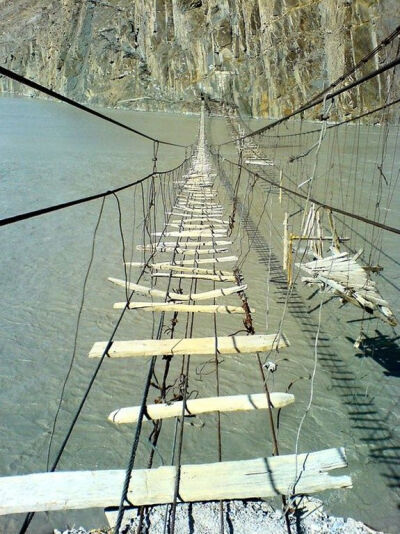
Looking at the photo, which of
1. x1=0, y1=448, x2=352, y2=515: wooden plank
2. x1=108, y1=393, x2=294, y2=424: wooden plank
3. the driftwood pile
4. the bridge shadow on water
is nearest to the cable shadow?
the bridge shadow on water

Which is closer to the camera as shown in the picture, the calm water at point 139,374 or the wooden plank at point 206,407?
the wooden plank at point 206,407

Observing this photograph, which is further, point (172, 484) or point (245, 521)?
point (245, 521)

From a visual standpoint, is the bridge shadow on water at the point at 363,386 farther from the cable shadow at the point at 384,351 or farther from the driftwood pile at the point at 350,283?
the driftwood pile at the point at 350,283

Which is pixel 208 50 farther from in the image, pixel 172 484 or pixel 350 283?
pixel 172 484

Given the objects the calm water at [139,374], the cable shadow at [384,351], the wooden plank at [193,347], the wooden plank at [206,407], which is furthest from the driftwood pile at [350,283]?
the wooden plank at [206,407]

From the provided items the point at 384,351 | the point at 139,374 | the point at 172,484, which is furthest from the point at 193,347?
the point at 384,351

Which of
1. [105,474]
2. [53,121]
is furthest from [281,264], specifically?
[53,121]

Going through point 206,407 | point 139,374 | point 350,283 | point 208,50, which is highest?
point 208,50

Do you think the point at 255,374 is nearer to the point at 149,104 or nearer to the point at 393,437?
the point at 393,437
